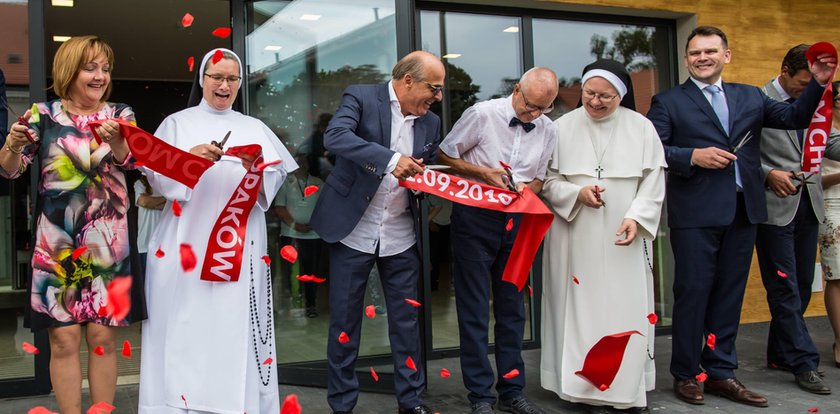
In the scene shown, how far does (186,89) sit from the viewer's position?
1442cm

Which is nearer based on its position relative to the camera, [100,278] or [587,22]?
[100,278]

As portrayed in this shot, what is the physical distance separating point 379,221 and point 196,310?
1.05 meters

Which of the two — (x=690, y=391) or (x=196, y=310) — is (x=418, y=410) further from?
(x=690, y=391)

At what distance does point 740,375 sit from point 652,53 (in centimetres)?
297

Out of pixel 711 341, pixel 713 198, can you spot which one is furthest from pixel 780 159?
pixel 711 341

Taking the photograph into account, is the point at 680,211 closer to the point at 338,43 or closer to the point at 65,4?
the point at 338,43

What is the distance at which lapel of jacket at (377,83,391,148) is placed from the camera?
13.3 feet

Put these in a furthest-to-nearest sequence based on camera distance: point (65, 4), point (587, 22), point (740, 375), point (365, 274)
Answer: point (65, 4), point (587, 22), point (740, 375), point (365, 274)

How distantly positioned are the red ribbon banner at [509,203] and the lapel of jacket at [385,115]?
283mm

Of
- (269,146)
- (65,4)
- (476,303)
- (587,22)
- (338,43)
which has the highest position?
(65,4)

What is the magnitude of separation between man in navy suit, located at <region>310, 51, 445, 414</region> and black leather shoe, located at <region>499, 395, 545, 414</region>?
469 mm

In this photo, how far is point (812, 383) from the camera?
15.7ft

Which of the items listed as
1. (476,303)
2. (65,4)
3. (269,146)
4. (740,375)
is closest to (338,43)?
(269,146)

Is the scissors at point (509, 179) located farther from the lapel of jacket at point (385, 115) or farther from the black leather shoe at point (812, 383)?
the black leather shoe at point (812, 383)
